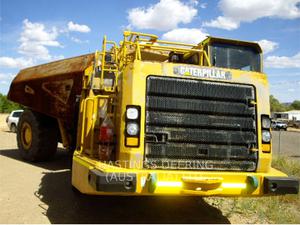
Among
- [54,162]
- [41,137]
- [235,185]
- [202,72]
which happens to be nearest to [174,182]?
[235,185]

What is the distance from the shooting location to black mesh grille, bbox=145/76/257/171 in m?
4.69

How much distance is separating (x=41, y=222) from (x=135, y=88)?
92.5 inches

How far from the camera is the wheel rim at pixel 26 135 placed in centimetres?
949

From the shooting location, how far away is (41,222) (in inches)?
197

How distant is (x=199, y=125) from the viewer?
4848 millimetres

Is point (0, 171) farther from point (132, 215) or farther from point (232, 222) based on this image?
point (232, 222)

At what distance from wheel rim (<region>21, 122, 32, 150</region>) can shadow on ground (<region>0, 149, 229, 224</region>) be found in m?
2.57

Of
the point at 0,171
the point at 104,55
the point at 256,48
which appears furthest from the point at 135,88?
the point at 0,171

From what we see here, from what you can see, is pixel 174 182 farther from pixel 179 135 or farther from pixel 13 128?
pixel 13 128

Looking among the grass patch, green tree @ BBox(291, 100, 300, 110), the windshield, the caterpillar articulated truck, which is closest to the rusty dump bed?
the caterpillar articulated truck

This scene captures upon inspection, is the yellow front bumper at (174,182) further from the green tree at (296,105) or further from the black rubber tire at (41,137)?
the green tree at (296,105)

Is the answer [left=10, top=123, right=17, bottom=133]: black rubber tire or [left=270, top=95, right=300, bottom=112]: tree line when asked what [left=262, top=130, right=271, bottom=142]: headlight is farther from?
[left=270, top=95, right=300, bottom=112]: tree line

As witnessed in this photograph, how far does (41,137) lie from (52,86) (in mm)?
1353

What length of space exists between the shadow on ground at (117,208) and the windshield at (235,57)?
8.22 feet
